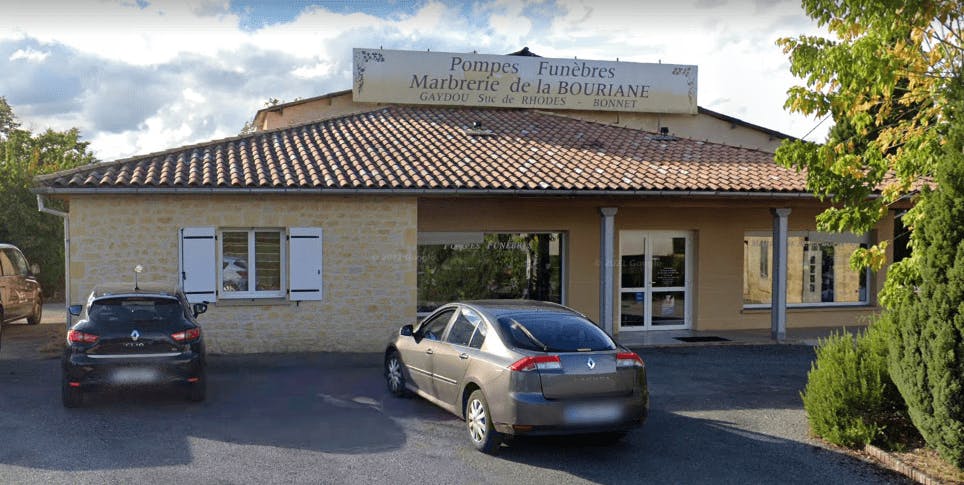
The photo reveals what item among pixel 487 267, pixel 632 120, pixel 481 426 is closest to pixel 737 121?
pixel 632 120

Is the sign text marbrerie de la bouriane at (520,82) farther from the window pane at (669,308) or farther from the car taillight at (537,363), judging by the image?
the car taillight at (537,363)

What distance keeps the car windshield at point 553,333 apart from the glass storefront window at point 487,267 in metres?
7.42

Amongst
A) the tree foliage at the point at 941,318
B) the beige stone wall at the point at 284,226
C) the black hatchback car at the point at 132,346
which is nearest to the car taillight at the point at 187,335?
the black hatchback car at the point at 132,346

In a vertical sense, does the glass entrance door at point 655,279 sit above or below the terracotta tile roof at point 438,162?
below

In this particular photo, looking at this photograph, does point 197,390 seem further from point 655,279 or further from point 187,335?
point 655,279

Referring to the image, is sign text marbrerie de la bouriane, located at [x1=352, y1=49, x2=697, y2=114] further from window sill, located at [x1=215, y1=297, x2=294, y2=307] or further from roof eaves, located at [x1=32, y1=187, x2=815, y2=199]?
window sill, located at [x1=215, y1=297, x2=294, y2=307]

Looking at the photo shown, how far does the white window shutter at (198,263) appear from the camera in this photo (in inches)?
499

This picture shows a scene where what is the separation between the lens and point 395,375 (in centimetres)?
968

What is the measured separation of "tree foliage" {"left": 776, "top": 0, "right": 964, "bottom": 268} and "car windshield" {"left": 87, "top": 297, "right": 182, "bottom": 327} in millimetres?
6733

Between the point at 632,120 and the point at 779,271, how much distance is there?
8.42 metres

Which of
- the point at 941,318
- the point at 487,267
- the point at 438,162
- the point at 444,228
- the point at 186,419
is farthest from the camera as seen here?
the point at 487,267

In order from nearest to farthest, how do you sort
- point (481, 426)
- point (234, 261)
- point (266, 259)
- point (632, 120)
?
1. point (481, 426)
2. point (234, 261)
3. point (266, 259)
4. point (632, 120)

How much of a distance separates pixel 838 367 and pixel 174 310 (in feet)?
23.0

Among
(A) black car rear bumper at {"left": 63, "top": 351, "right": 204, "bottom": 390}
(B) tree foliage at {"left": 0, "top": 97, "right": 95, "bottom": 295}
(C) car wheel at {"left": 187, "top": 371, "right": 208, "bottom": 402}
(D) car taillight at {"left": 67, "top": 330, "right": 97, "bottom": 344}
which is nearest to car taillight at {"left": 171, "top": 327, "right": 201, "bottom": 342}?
(A) black car rear bumper at {"left": 63, "top": 351, "right": 204, "bottom": 390}
